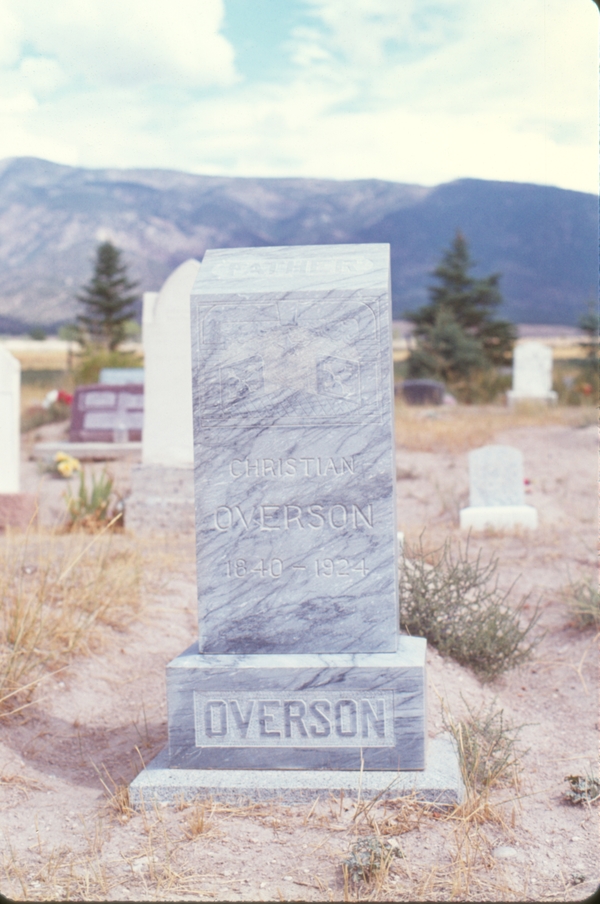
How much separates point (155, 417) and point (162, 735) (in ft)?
15.1

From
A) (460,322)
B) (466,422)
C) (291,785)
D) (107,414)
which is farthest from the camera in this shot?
(460,322)

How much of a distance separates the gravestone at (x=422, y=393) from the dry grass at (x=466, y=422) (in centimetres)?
67

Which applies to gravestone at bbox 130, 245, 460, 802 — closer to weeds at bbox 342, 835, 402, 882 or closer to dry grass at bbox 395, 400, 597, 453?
weeds at bbox 342, 835, 402, 882

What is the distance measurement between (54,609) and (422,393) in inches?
673

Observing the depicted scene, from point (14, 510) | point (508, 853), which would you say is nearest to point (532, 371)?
point (14, 510)

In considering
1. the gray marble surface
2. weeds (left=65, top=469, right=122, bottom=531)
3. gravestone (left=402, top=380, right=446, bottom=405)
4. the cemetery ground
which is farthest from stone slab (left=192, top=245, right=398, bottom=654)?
gravestone (left=402, top=380, right=446, bottom=405)

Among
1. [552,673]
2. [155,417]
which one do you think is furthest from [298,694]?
[155,417]

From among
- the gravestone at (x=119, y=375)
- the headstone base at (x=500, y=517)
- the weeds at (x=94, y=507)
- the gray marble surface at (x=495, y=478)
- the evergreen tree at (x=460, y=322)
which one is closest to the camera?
the weeds at (x=94, y=507)

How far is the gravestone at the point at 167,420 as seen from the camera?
7.99 m

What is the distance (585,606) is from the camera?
509cm

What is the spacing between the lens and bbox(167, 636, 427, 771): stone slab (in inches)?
123

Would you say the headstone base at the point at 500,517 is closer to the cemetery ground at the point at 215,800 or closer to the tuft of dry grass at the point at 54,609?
the cemetery ground at the point at 215,800

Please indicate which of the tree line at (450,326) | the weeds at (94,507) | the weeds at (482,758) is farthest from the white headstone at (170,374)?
the tree line at (450,326)

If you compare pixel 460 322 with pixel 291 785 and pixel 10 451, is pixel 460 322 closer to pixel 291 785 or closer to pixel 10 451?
pixel 10 451
